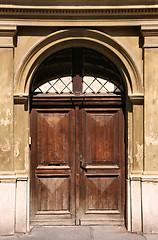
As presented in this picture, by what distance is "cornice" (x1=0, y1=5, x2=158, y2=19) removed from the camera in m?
6.20

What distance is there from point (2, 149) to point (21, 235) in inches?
62.8

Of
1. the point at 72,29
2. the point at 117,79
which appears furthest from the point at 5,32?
the point at 117,79

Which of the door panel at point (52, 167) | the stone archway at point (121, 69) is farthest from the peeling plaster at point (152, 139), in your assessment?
the door panel at point (52, 167)

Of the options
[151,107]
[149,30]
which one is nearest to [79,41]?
[149,30]

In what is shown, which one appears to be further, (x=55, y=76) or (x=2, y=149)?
(x=55, y=76)

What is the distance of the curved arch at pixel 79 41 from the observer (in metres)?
6.39

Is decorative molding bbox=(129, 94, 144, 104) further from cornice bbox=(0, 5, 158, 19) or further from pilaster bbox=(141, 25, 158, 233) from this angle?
cornice bbox=(0, 5, 158, 19)

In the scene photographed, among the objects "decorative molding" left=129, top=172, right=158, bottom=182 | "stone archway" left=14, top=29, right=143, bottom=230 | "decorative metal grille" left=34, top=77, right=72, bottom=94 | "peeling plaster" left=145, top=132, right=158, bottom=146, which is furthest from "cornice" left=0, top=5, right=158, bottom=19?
"decorative molding" left=129, top=172, right=158, bottom=182

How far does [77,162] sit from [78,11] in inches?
114

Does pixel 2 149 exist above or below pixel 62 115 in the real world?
below

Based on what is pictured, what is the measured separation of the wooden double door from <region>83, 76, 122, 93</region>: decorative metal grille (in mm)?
210

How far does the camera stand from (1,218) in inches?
241

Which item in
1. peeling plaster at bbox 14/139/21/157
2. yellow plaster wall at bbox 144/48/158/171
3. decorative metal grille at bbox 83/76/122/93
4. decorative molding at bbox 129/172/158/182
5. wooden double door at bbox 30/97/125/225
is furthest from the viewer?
decorative metal grille at bbox 83/76/122/93

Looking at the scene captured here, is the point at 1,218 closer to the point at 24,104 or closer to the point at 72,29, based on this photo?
the point at 24,104
